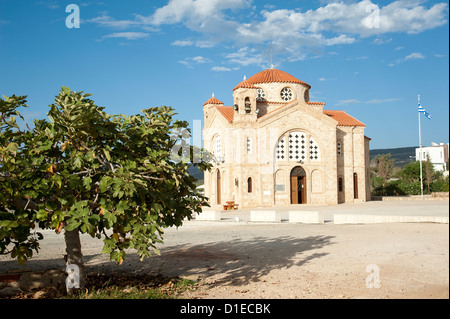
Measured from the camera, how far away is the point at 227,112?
142 feet

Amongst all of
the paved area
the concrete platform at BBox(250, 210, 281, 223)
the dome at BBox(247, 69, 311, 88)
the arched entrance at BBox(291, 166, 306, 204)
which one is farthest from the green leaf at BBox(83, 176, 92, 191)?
the dome at BBox(247, 69, 311, 88)

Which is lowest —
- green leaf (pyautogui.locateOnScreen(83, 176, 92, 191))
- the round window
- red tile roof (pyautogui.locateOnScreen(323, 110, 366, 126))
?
green leaf (pyautogui.locateOnScreen(83, 176, 92, 191))

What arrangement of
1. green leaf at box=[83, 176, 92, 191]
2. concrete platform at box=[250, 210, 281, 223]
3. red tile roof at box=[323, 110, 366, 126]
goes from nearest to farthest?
green leaf at box=[83, 176, 92, 191], concrete platform at box=[250, 210, 281, 223], red tile roof at box=[323, 110, 366, 126]

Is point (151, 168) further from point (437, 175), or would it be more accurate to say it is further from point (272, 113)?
point (437, 175)

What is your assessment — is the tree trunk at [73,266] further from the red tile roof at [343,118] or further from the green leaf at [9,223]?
the red tile roof at [343,118]

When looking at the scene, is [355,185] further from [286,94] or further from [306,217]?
[306,217]

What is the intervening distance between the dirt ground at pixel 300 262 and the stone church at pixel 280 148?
20314mm

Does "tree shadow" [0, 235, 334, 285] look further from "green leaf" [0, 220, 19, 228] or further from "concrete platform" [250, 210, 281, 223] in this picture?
"concrete platform" [250, 210, 281, 223]

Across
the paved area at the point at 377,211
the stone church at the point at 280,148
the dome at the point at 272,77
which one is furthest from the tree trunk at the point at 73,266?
the dome at the point at 272,77

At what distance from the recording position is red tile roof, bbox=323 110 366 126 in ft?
150

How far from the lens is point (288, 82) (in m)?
44.7

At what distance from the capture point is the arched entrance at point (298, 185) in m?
40.7

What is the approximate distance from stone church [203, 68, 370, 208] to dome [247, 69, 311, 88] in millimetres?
110
